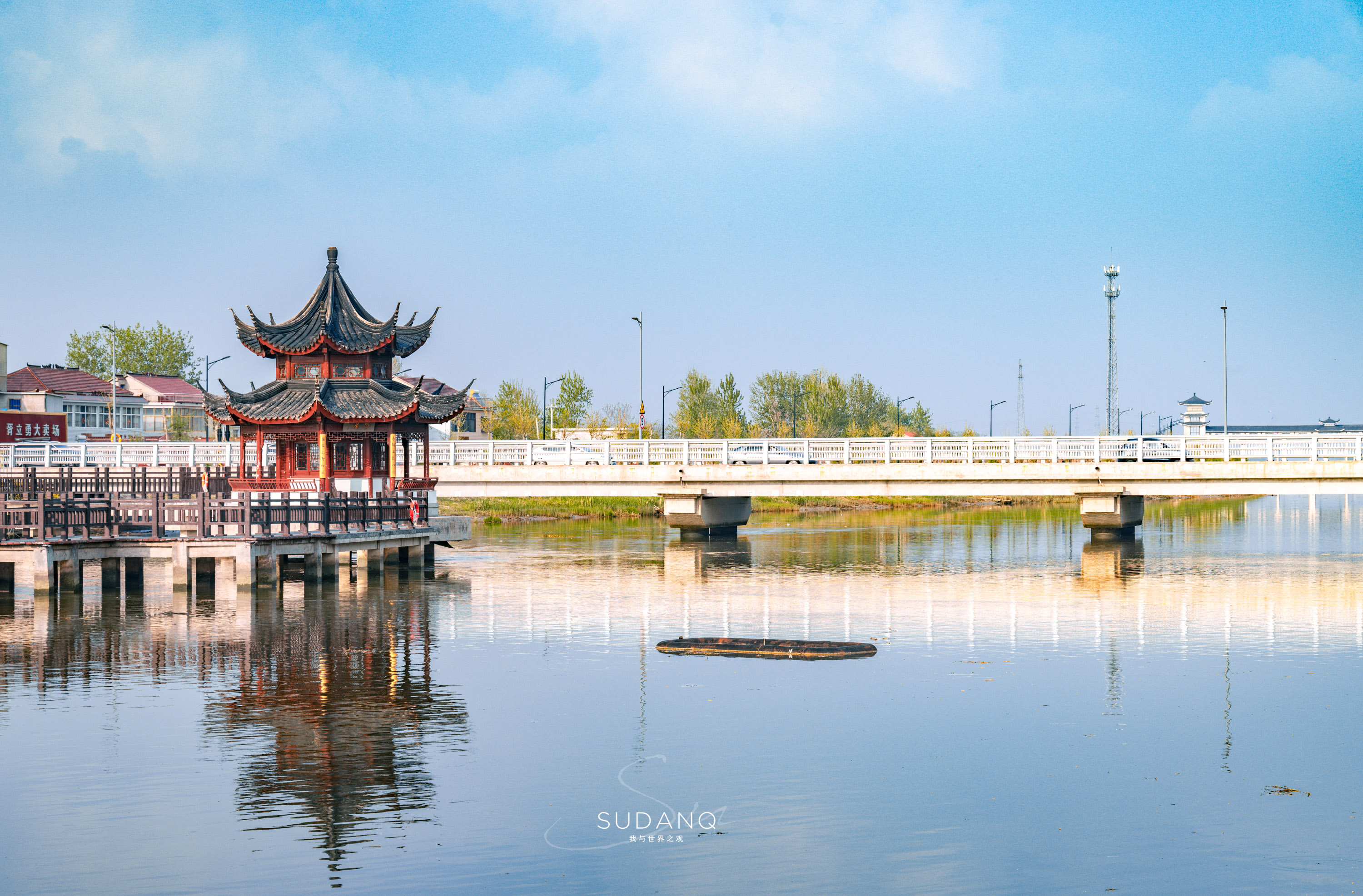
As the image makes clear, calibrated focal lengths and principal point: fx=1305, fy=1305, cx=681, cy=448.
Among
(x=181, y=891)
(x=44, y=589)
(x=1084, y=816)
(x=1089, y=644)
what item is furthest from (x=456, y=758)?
(x=44, y=589)

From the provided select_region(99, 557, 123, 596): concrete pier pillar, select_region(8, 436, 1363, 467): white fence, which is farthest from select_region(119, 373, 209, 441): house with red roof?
Answer: select_region(99, 557, 123, 596): concrete pier pillar

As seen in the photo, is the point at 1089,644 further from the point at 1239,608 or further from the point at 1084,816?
the point at 1084,816

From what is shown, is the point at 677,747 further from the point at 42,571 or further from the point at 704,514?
the point at 704,514

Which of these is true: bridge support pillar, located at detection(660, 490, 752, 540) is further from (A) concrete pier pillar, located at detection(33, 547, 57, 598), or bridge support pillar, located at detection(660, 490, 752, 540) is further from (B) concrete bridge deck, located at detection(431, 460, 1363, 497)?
(A) concrete pier pillar, located at detection(33, 547, 57, 598)

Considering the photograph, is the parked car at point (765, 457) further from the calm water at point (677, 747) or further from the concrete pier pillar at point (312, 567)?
the concrete pier pillar at point (312, 567)

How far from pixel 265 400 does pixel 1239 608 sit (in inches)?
1357

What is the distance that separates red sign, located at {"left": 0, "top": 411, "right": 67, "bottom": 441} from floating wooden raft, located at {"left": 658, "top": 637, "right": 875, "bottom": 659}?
3312 inches

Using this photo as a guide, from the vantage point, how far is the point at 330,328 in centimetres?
4969

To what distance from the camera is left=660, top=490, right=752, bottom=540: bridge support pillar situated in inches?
2397

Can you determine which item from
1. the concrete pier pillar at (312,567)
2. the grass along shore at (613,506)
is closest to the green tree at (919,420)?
the grass along shore at (613,506)

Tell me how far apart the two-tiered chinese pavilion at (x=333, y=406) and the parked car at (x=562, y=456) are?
905 centimetres

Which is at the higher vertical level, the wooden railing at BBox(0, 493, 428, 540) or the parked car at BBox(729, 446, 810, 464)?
the parked car at BBox(729, 446, 810, 464)

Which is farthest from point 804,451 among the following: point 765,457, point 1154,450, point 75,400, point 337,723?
point 75,400

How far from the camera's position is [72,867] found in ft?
45.2
